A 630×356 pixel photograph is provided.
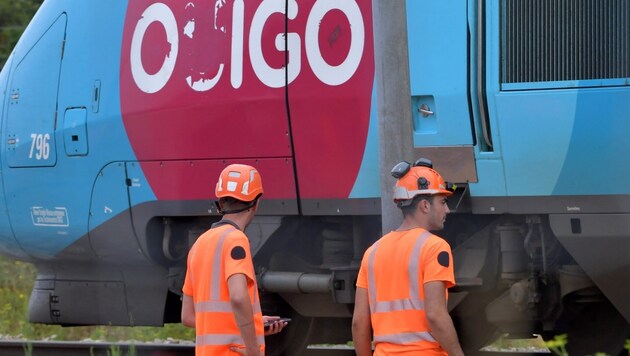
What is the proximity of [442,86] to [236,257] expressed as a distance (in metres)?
2.11

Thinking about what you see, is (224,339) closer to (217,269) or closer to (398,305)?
(217,269)

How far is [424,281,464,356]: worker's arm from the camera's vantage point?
4.64m

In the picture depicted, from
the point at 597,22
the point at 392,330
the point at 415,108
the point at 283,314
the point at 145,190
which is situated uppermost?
the point at 597,22

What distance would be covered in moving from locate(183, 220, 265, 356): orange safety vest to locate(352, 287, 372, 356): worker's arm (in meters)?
0.43

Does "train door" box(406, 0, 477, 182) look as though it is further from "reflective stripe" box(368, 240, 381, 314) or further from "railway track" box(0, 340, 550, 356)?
"railway track" box(0, 340, 550, 356)

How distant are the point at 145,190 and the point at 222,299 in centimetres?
291

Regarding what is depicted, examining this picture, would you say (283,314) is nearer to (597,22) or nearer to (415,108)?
(415,108)

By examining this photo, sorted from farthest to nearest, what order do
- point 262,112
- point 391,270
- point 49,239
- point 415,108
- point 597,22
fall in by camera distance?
point 49,239 → point 262,112 → point 415,108 → point 597,22 → point 391,270

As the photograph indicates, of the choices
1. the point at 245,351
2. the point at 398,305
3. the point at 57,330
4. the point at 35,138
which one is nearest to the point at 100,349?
the point at 35,138

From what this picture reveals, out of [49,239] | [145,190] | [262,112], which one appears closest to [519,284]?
[262,112]

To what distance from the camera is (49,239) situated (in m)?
8.34

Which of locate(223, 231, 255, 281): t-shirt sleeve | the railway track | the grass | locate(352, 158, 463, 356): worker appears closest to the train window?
locate(352, 158, 463, 356): worker

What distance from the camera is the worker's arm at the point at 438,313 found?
4641 mm

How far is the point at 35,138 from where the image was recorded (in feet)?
27.2
